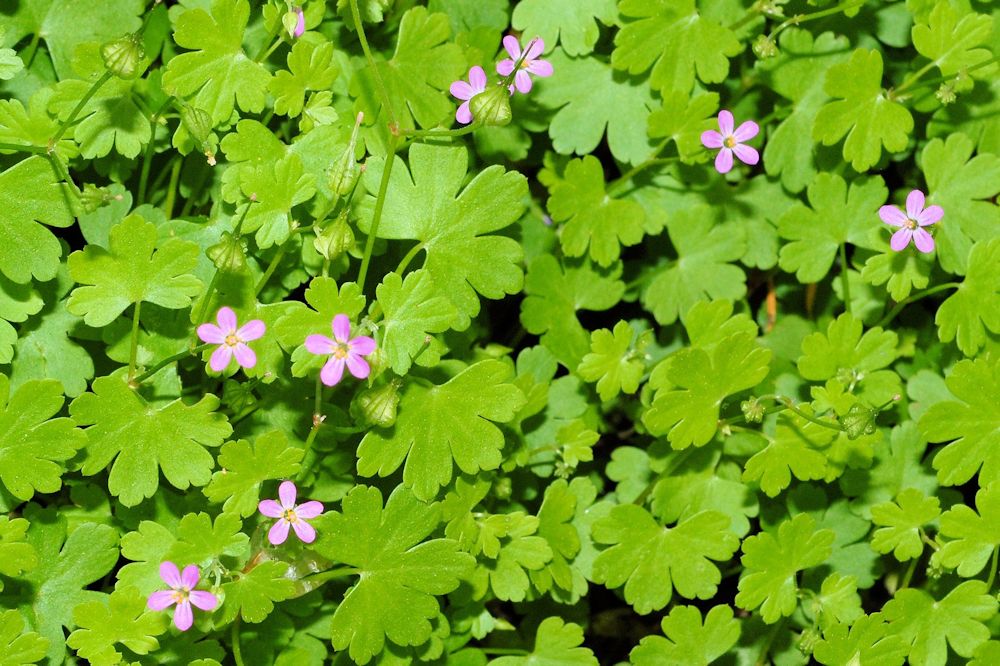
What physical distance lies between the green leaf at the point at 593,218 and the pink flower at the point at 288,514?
128cm

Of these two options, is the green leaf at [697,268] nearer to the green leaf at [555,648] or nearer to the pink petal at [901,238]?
the pink petal at [901,238]

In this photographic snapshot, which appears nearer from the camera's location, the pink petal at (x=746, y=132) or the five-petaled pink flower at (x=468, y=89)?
the five-petaled pink flower at (x=468, y=89)

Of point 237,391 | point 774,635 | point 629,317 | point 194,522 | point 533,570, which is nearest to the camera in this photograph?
point 194,522

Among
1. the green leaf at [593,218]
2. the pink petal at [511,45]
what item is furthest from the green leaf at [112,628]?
the pink petal at [511,45]

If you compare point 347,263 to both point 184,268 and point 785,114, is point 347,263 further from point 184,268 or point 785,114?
point 785,114

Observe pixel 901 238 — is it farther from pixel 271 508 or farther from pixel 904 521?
pixel 271 508

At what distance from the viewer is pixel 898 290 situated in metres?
3.44

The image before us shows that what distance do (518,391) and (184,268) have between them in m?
1.01

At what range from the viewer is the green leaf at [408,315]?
2742mm

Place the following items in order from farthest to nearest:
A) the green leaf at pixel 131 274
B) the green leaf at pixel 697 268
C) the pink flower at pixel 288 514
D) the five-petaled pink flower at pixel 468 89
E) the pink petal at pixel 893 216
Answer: the green leaf at pixel 697 268 < the pink petal at pixel 893 216 < the five-petaled pink flower at pixel 468 89 < the green leaf at pixel 131 274 < the pink flower at pixel 288 514

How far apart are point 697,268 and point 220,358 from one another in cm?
174

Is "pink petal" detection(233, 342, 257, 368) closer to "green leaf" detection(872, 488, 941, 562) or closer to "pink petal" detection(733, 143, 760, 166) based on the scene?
"pink petal" detection(733, 143, 760, 166)

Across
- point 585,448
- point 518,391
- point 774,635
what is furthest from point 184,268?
point 774,635

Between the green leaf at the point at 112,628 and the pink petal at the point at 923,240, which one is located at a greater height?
the pink petal at the point at 923,240
